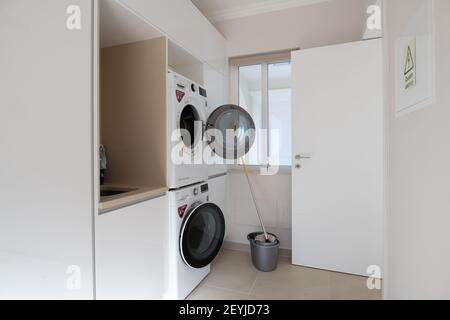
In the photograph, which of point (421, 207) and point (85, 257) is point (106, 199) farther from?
point (421, 207)

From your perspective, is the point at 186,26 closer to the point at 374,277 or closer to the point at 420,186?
the point at 420,186

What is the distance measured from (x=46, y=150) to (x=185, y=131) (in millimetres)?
848

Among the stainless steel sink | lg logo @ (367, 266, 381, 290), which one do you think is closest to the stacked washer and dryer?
the stainless steel sink

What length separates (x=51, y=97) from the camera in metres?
1.05

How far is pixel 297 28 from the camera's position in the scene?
7.69 feet

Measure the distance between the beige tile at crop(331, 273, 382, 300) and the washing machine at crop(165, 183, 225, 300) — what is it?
1010 millimetres

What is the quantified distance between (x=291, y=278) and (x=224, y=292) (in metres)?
0.62

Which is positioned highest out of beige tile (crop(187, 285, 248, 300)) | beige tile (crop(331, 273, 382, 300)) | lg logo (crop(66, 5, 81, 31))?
lg logo (crop(66, 5, 81, 31))

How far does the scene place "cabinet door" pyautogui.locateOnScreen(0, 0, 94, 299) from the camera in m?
1.02

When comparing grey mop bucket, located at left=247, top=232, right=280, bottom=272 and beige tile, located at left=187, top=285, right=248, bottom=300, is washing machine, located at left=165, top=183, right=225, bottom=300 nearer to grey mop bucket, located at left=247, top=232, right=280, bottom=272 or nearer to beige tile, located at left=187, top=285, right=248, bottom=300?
beige tile, located at left=187, top=285, right=248, bottom=300

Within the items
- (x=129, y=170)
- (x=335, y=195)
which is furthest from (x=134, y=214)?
(x=335, y=195)

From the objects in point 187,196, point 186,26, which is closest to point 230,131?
point 187,196

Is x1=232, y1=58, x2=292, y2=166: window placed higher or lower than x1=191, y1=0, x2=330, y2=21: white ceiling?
lower

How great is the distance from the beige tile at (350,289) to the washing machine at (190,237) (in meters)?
1.01
